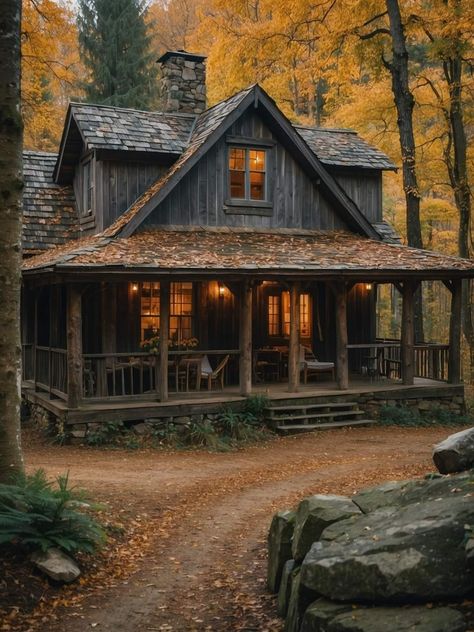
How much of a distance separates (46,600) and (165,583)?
1202 millimetres

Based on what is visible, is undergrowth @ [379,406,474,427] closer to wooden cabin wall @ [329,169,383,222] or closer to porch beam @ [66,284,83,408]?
wooden cabin wall @ [329,169,383,222]

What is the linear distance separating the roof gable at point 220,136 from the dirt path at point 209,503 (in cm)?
593

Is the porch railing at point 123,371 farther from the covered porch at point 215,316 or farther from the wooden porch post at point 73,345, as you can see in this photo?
the wooden porch post at point 73,345

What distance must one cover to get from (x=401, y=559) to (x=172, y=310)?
45.4ft

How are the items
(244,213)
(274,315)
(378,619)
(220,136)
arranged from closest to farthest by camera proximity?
(378,619) → (220,136) → (244,213) → (274,315)

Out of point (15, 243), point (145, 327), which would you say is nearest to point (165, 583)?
point (15, 243)

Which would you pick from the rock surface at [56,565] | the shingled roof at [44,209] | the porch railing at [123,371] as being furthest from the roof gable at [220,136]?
the rock surface at [56,565]

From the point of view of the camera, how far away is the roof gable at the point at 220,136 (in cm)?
1677

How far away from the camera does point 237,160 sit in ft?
61.1

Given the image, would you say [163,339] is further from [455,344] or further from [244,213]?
[455,344]

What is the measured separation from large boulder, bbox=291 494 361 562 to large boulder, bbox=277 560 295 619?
4.2 inches

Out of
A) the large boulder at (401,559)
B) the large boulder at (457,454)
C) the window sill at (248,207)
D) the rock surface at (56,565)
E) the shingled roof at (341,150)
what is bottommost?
the rock surface at (56,565)

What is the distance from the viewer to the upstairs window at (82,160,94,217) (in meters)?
19.0

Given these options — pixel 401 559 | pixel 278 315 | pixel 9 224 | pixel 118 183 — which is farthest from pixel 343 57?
pixel 401 559
